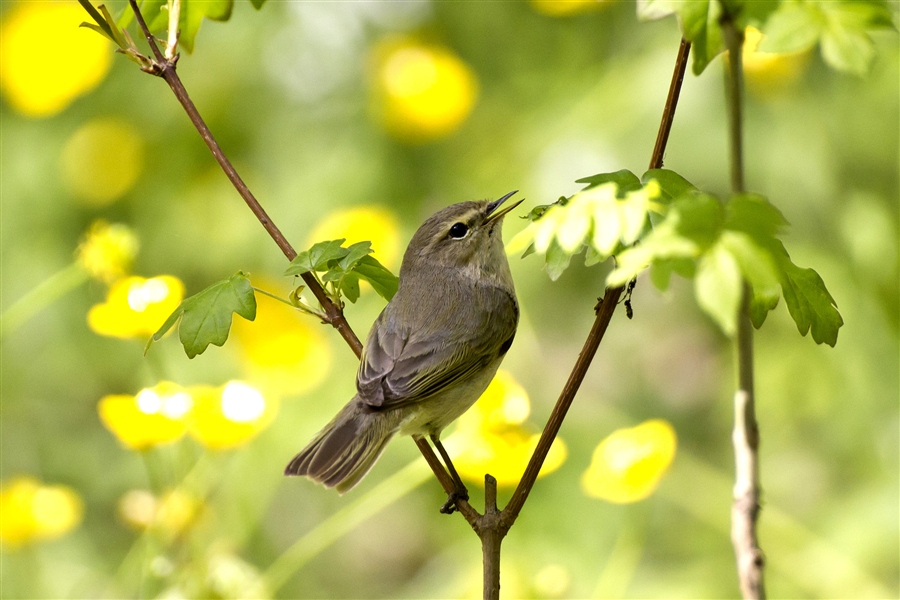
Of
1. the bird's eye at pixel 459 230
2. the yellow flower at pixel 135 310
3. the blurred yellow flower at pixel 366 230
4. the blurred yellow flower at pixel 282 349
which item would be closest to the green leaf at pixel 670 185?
the yellow flower at pixel 135 310

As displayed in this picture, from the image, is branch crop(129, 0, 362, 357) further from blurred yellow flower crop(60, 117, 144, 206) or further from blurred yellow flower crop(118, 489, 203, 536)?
blurred yellow flower crop(60, 117, 144, 206)

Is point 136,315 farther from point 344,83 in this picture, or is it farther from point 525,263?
point 344,83

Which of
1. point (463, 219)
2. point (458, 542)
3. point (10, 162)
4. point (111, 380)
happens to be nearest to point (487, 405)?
point (463, 219)

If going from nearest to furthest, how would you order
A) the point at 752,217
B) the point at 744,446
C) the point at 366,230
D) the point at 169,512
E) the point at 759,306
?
the point at 752,217 < the point at 744,446 < the point at 759,306 < the point at 169,512 < the point at 366,230

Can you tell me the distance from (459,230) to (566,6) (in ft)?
4.62

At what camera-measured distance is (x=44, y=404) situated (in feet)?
12.1

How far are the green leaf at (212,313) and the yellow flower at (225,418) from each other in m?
0.62

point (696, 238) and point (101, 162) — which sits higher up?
point (101, 162)

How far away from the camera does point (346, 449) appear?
2.29 metres

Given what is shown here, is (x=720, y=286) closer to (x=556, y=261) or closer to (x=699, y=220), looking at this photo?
(x=699, y=220)

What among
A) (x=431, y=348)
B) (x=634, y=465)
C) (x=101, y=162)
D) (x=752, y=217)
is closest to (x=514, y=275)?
→ (x=431, y=348)

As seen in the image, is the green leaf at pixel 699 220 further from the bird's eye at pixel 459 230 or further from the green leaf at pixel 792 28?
the bird's eye at pixel 459 230

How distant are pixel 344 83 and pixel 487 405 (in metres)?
2.22

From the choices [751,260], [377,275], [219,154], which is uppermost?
[219,154]
